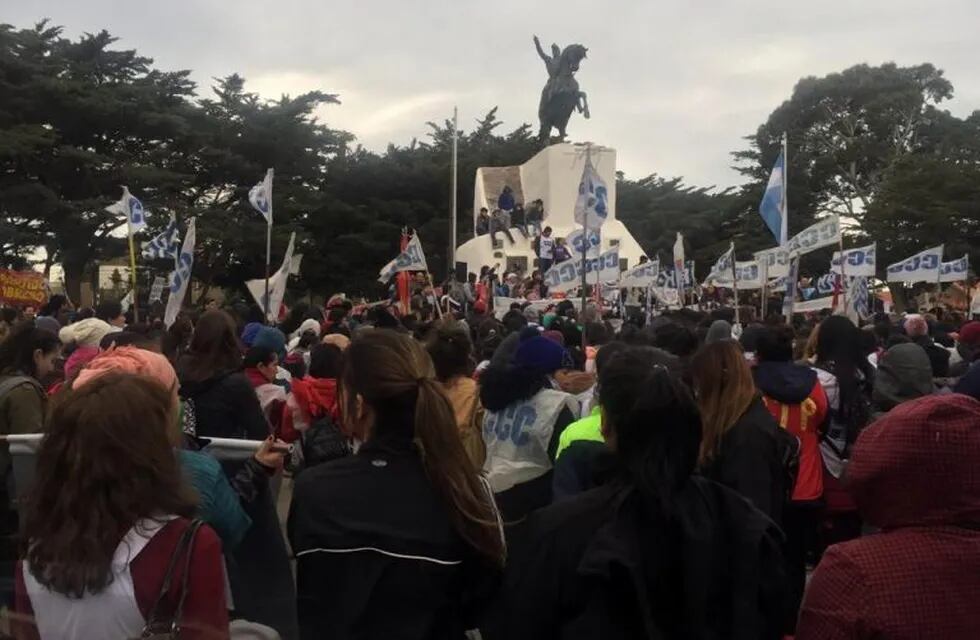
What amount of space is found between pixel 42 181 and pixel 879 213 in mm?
22703

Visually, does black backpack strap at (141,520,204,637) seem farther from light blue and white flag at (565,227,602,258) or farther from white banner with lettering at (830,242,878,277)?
white banner with lettering at (830,242,878,277)

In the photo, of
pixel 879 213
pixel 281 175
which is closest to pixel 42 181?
pixel 281 175

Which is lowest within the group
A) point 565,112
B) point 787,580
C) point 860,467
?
point 787,580

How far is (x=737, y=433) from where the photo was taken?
364cm

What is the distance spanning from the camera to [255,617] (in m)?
3.53

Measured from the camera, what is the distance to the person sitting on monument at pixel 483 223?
26.2 metres

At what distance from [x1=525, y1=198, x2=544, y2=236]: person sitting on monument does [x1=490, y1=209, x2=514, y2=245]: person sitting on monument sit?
581 millimetres

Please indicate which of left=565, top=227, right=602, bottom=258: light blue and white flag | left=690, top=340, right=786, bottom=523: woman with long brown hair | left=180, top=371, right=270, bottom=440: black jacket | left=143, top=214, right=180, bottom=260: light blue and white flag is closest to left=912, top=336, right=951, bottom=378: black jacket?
left=690, top=340, right=786, bottom=523: woman with long brown hair

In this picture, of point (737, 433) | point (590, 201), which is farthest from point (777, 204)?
point (737, 433)

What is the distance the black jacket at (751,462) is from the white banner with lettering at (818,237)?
8.31 m

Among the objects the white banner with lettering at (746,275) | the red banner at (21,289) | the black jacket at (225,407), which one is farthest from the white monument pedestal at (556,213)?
the black jacket at (225,407)

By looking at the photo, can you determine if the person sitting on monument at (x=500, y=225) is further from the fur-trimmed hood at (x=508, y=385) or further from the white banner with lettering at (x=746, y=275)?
the fur-trimmed hood at (x=508, y=385)

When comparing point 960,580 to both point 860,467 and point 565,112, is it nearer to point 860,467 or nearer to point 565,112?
point 860,467

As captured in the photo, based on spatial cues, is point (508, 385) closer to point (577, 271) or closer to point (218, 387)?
point (218, 387)
